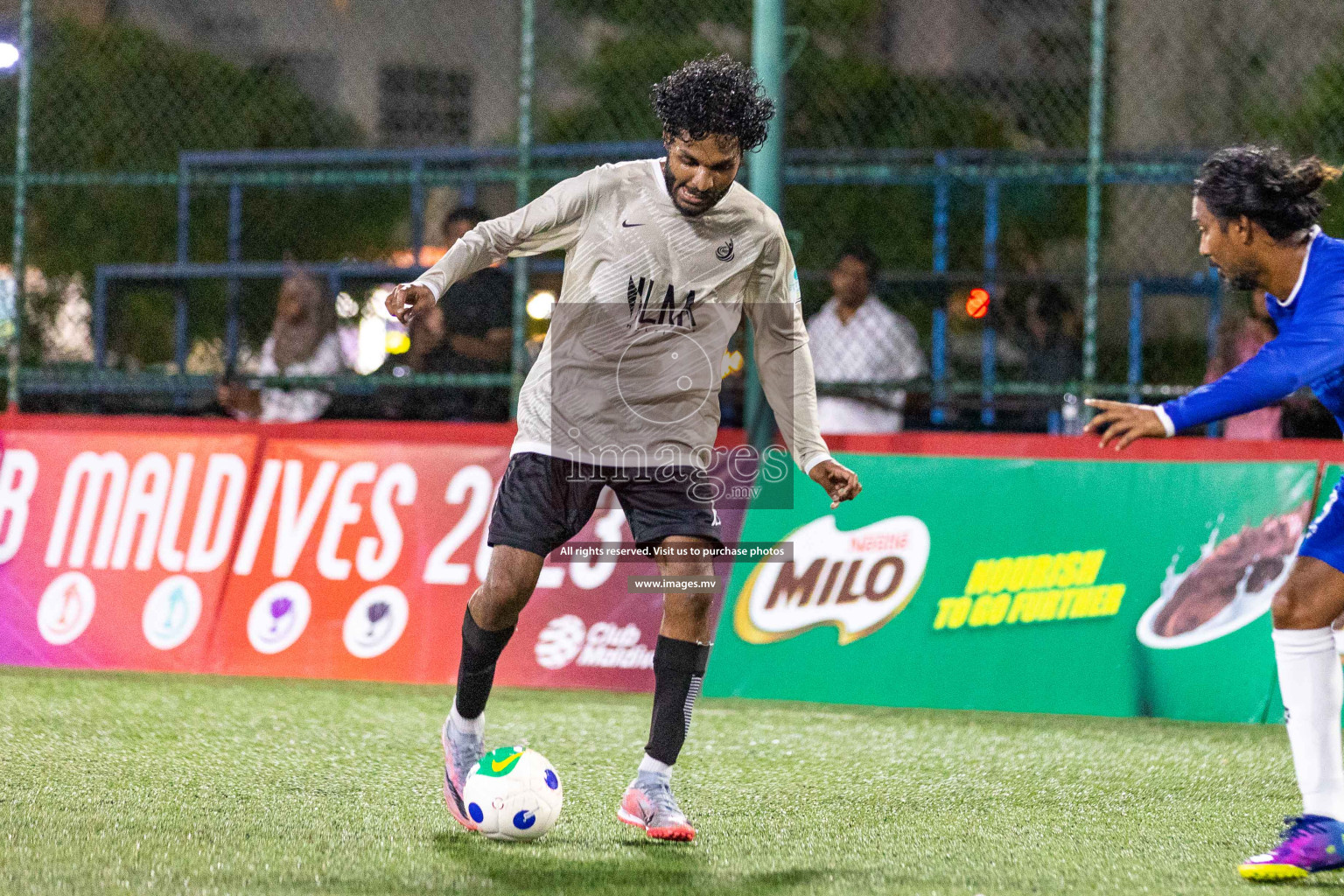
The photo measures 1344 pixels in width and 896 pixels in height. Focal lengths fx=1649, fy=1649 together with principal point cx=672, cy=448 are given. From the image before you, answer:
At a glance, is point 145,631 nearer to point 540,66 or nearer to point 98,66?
point 98,66

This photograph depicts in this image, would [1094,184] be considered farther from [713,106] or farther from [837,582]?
[713,106]

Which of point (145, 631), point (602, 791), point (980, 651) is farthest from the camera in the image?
point (145, 631)

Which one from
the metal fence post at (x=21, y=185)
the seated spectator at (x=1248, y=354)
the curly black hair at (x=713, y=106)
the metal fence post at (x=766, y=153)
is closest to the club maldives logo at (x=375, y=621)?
the metal fence post at (x=766, y=153)

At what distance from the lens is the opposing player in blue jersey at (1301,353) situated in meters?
4.27

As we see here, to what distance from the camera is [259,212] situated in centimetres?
1764

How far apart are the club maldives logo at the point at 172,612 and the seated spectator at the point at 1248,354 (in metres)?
5.23

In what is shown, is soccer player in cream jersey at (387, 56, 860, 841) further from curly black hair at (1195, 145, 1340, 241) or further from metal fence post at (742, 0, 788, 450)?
metal fence post at (742, 0, 788, 450)

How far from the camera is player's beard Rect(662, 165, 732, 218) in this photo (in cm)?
463

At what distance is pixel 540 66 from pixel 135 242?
32.6ft

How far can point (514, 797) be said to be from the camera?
179 inches

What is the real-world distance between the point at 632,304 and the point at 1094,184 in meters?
4.33

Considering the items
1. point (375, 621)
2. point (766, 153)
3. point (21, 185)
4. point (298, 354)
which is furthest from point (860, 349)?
point (21, 185)

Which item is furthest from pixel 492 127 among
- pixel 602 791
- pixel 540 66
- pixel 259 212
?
pixel 602 791

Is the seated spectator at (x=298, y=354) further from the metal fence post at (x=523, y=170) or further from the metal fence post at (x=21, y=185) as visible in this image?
the metal fence post at (x=523, y=170)
